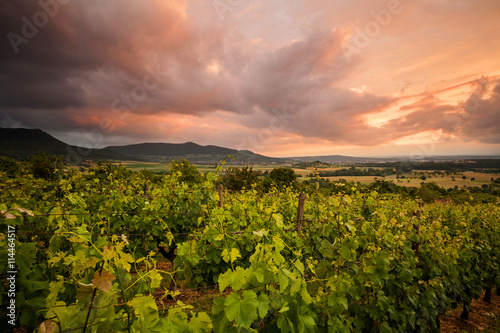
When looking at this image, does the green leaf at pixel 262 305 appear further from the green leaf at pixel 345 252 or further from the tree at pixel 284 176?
the tree at pixel 284 176

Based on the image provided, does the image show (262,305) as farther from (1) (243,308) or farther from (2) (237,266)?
(2) (237,266)

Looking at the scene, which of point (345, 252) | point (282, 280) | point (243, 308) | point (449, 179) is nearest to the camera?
point (243, 308)

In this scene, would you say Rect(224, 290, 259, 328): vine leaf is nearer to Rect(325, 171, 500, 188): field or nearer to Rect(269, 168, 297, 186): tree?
Rect(325, 171, 500, 188): field

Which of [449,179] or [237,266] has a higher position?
[237,266]

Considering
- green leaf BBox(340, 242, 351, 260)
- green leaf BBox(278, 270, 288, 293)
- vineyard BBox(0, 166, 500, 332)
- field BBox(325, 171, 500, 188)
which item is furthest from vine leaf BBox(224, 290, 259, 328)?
field BBox(325, 171, 500, 188)

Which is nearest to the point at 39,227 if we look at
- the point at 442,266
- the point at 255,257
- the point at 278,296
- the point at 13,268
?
the point at 13,268

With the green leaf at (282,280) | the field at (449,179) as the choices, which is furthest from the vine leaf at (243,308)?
the field at (449,179)

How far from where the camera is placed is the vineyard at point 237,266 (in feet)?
4.88

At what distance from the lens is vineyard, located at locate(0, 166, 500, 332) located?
149 centimetres

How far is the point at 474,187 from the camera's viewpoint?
47.5 metres

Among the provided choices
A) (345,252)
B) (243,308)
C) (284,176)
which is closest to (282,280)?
(243,308)

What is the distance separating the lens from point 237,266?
6.59 ft

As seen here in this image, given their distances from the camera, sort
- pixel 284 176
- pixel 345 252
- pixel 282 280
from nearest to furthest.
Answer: pixel 282 280
pixel 345 252
pixel 284 176

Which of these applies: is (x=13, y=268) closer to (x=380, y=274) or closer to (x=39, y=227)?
(x=39, y=227)
